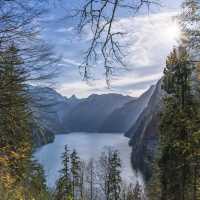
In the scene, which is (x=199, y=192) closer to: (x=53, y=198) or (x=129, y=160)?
(x=53, y=198)

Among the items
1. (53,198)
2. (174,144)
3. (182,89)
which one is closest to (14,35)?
(53,198)

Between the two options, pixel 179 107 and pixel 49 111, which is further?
pixel 179 107

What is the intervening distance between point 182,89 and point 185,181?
19.9 feet

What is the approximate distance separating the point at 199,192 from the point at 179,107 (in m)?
5.87

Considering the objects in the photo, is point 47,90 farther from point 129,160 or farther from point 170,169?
point 129,160

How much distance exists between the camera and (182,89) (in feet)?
92.6

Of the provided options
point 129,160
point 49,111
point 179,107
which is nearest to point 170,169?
point 179,107

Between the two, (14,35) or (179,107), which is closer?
(14,35)

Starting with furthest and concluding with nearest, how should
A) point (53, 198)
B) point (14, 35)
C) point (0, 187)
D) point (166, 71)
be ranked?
point (166, 71), point (53, 198), point (14, 35), point (0, 187)

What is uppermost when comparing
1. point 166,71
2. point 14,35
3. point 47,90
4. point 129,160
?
point 166,71

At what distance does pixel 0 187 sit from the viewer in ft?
26.5

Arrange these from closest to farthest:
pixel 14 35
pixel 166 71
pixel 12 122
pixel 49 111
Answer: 1. pixel 14 35
2. pixel 12 122
3. pixel 49 111
4. pixel 166 71

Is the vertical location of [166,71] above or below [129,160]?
above

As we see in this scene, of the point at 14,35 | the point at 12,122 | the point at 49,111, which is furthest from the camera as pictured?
the point at 49,111
